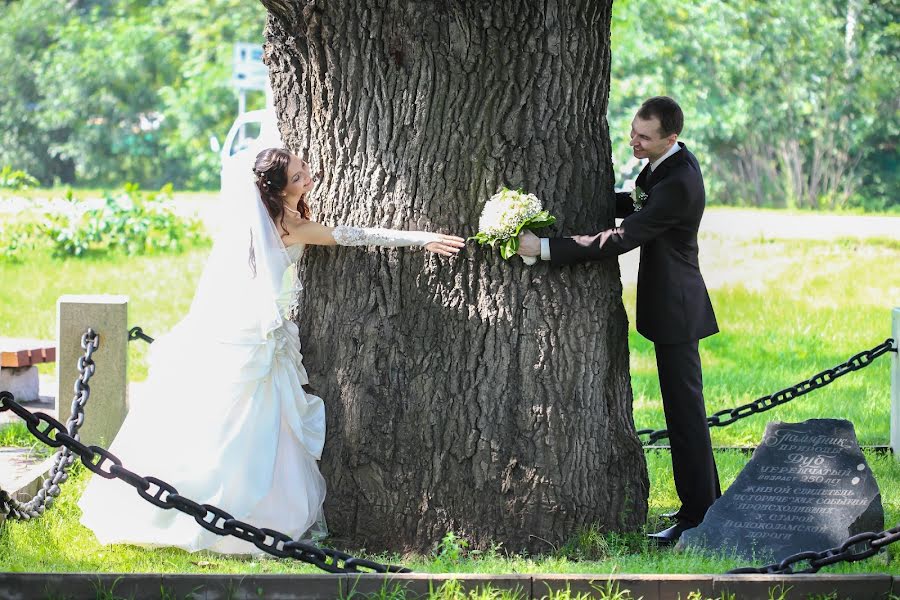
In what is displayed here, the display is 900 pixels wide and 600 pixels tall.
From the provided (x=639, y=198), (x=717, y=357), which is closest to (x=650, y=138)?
(x=639, y=198)

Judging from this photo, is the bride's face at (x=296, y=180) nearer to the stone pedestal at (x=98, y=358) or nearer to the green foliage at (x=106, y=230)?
the stone pedestal at (x=98, y=358)

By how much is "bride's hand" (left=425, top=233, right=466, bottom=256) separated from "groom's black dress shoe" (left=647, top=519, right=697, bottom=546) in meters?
1.71

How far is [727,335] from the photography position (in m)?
A: 11.8

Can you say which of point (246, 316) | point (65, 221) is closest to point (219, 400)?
point (246, 316)

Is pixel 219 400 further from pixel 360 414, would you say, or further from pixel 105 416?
pixel 105 416

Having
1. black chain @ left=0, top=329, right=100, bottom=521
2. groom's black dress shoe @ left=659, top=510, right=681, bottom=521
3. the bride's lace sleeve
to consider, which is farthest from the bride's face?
groom's black dress shoe @ left=659, top=510, right=681, bottom=521

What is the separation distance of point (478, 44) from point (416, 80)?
326mm

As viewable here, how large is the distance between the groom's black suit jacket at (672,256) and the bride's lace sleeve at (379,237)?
0.96m

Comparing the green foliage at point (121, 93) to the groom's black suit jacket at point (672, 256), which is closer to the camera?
the groom's black suit jacket at point (672, 256)

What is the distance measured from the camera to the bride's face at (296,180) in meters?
5.41

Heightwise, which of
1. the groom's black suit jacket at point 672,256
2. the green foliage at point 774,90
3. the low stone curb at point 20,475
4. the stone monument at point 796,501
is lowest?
the low stone curb at point 20,475

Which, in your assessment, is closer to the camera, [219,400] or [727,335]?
[219,400]

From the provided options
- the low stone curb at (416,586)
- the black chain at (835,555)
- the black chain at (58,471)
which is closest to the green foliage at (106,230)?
the black chain at (58,471)

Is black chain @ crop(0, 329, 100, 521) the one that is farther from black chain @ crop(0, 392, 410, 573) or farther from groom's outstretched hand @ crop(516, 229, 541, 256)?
groom's outstretched hand @ crop(516, 229, 541, 256)
